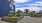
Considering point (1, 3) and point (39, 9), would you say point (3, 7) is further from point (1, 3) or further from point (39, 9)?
point (39, 9)

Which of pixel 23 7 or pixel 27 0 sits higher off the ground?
pixel 27 0

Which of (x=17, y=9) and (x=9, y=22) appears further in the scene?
(x=17, y=9)

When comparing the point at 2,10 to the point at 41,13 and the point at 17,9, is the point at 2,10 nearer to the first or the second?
the point at 17,9

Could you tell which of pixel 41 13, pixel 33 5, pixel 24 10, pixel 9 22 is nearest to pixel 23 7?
pixel 24 10

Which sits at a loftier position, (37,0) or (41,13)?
(37,0)

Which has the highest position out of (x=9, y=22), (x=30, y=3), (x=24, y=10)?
(x=30, y=3)

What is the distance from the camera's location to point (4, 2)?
72.0 inches

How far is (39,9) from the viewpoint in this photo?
6.27 ft

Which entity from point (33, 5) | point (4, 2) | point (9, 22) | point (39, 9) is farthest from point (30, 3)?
point (9, 22)

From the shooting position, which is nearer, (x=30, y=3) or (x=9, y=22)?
(x=9, y=22)

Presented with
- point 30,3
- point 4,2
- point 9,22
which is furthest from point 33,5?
point 9,22

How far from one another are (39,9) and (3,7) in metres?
0.67

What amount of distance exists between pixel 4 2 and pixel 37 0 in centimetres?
61

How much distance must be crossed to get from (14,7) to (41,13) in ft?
1.67
